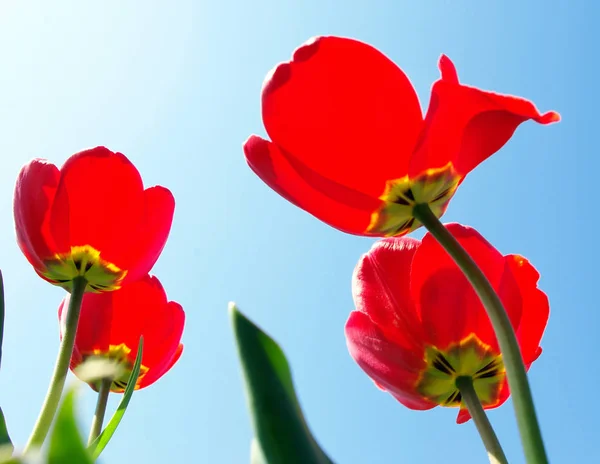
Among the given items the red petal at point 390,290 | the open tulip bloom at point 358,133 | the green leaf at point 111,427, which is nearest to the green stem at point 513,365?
the open tulip bloom at point 358,133

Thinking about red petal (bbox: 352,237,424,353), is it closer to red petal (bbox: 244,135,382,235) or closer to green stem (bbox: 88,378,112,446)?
red petal (bbox: 244,135,382,235)

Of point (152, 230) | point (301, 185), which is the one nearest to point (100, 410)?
point (152, 230)

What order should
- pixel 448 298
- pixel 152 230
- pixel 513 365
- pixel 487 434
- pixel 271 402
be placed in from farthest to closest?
pixel 152 230
pixel 448 298
pixel 487 434
pixel 513 365
pixel 271 402

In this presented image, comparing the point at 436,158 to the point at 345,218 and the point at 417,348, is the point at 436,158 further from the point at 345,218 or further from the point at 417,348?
the point at 417,348

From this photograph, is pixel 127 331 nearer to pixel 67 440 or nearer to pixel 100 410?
pixel 100 410

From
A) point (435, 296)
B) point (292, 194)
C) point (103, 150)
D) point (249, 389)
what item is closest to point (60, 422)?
point (249, 389)

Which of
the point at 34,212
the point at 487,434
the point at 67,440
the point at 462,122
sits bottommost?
the point at 67,440
